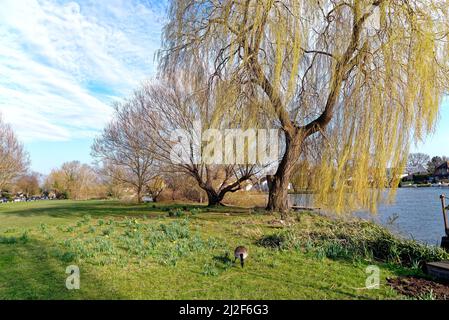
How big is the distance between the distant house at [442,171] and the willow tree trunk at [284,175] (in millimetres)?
35114

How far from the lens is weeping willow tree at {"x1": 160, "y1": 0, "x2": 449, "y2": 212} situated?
23.7ft

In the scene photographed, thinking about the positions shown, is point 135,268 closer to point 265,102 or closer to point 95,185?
point 265,102

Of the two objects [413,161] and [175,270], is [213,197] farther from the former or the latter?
[175,270]

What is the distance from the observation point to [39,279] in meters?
3.99

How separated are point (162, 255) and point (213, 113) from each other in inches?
177

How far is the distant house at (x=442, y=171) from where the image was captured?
36.4 meters

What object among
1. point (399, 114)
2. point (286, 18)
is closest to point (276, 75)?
point (286, 18)

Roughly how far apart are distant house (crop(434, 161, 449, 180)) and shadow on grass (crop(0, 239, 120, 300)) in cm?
4196

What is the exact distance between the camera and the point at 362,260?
4766 mm

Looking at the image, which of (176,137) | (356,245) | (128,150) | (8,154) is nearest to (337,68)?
(356,245)

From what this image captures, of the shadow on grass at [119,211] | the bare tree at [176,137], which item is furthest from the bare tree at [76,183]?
the bare tree at [176,137]

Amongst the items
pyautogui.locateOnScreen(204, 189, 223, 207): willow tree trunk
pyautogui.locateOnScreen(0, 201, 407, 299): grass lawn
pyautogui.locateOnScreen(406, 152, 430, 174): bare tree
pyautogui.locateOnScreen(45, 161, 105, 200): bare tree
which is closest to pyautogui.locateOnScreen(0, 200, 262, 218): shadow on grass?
pyautogui.locateOnScreen(204, 189, 223, 207): willow tree trunk

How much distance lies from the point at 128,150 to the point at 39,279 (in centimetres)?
1562

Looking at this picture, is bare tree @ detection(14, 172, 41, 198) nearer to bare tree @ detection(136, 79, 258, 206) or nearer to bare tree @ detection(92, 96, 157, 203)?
bare tree @ detection(92, 96, 157, 203)
